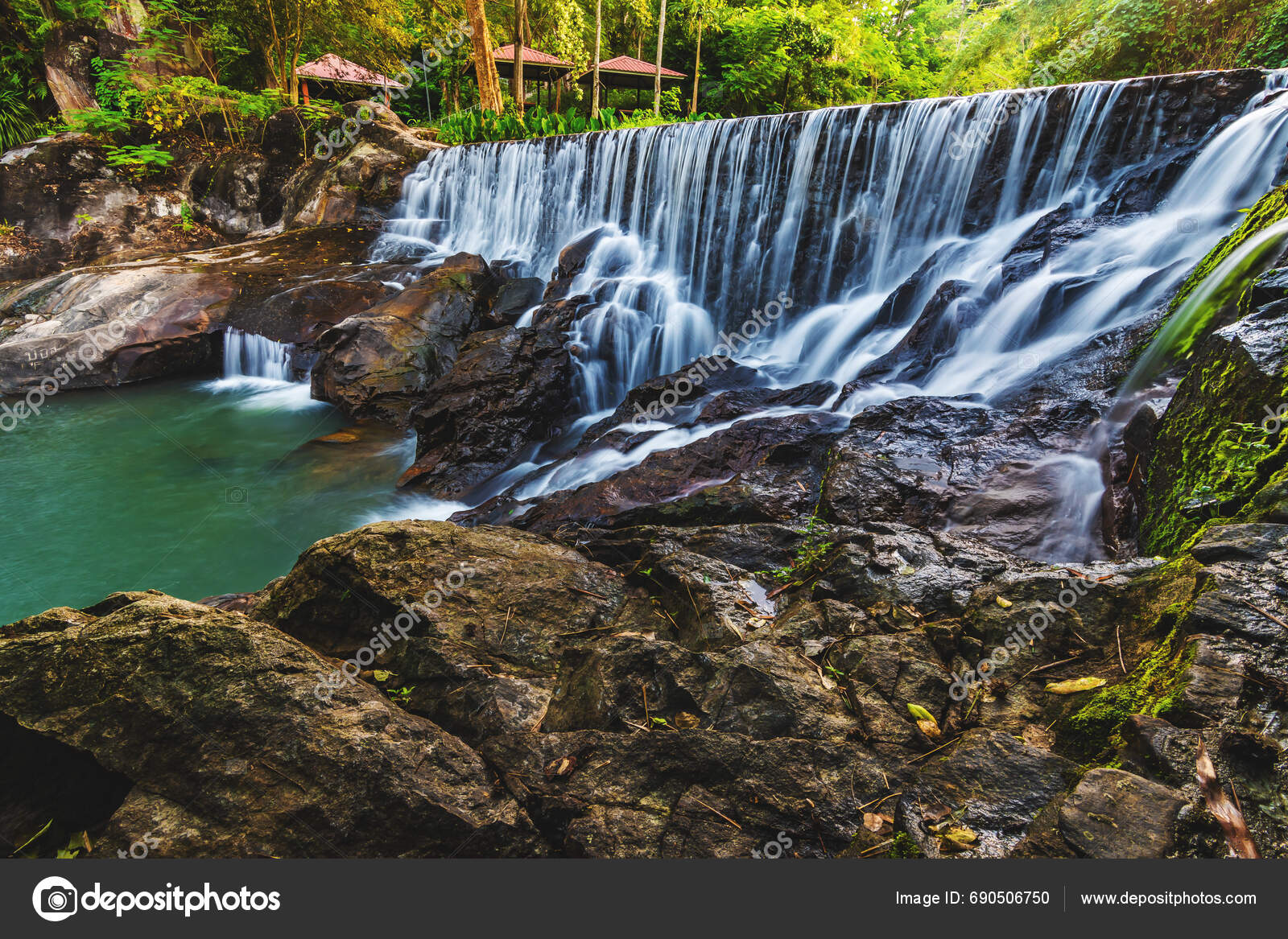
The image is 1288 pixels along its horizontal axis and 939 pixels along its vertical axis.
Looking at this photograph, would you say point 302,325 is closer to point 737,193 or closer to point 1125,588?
point 737,193

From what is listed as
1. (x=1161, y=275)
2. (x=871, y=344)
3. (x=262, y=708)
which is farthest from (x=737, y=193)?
(x=262, y=708)

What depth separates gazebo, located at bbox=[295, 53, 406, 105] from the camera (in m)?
22.8

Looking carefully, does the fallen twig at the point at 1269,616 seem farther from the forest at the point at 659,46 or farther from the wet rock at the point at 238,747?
the forest at the point at 659,46

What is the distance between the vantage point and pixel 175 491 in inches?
300

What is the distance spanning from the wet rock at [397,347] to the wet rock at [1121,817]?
8.71m

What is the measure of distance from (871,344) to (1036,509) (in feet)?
14.0

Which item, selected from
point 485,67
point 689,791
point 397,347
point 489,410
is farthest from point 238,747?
point 485,67

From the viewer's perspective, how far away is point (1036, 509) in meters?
3.73

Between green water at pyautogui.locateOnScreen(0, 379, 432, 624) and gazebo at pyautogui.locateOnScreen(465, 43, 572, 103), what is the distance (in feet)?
58.1

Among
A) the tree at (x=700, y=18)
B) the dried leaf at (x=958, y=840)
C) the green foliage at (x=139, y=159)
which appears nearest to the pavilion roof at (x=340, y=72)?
the green foliage at (x=139, y=159)

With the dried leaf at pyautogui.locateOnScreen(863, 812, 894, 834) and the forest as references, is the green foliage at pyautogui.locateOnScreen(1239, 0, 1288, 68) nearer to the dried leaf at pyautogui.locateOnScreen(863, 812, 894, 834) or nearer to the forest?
the forest

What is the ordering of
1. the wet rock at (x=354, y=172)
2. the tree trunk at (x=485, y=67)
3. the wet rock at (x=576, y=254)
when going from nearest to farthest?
the wet rock at (x=576, y=254) < the wet rock at (x=354, y=172) < the tree trunk at (x=485, y=67)

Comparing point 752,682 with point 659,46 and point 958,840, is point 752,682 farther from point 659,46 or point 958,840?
point 659,46

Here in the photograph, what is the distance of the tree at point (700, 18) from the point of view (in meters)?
22.0
